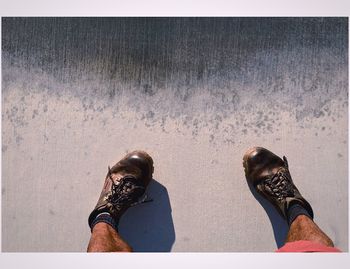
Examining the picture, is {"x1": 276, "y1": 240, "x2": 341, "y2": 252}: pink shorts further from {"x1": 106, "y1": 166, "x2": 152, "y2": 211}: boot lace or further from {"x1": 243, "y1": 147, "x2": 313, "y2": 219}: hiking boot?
{"x1": 106, "y1": 166, "x2": 152, "y2": 211}: boot lace

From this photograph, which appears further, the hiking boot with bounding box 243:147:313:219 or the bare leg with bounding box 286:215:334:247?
the hiking boot with bounding box 243:147:313:219

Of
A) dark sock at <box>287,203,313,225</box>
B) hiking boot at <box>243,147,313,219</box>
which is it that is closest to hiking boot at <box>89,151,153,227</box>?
hiking boot at <box>243,147,313,219</box>

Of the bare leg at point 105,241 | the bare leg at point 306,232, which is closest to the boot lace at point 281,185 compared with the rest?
the bare leg at point 306,232

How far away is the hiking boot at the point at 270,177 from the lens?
1545 mm

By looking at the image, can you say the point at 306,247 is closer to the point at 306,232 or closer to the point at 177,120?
the point at 306,232

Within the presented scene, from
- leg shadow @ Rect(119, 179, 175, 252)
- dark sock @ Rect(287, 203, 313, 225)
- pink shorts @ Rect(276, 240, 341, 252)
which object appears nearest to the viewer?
pink shorts @ Rect(276, 240, 341, 252)

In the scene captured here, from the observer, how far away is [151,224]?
160 cm

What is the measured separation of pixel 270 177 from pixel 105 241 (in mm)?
694

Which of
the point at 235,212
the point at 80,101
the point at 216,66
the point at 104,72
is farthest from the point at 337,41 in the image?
the point at 80,101

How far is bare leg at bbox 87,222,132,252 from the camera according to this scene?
141 centimetres

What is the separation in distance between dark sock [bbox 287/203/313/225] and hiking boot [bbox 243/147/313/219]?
0.03m

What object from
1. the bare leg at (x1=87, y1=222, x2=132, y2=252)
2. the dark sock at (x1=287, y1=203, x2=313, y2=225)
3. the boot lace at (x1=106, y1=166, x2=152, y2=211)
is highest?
the boot lace at (x1=106, y1=166, x2=152, y2=211)

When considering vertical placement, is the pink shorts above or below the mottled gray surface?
below
